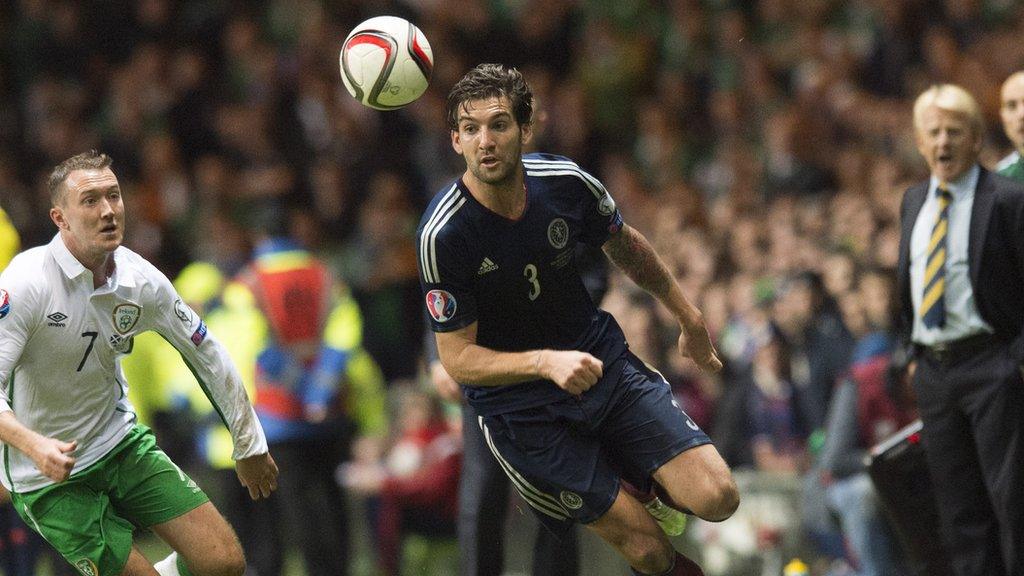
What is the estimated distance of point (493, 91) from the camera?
6.16m

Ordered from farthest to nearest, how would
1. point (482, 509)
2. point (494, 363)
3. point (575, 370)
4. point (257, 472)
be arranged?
1. point (482, 509)
2. point (257, 472)
3. point (494, 363)
4. point (575, 370)

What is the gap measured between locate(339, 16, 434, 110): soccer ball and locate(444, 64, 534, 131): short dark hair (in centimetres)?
76

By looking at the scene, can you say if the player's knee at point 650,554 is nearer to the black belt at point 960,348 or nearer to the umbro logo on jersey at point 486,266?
the umbro logo on jersey at point 486,266

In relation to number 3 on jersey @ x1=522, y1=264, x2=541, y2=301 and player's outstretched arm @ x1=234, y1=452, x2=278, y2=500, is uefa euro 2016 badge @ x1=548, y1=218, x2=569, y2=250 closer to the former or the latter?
number 3 on jersey @ x1=522, y1=264, x2=541, y2=301

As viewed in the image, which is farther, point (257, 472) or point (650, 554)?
point (257, 472)

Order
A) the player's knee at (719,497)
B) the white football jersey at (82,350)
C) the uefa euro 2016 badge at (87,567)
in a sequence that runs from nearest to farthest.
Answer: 1. the player's knee at (719,497)
2. the white football jersey at (82,350)
3. the uefa euro 2016 badge at (87,567)

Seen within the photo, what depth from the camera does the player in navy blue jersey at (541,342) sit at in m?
6.09

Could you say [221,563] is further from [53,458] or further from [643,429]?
[643,429]

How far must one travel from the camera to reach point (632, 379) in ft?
20.9

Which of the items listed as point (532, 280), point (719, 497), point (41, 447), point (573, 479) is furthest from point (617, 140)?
point (41, 447)

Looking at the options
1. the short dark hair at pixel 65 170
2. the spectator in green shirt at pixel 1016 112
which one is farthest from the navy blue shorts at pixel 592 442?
the spectator in green shirt at pixel 1016 112

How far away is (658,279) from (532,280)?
63 cm

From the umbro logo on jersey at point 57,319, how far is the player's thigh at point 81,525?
2.13 ft

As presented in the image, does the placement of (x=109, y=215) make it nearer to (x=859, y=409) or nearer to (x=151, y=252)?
(x=859, y=409)
